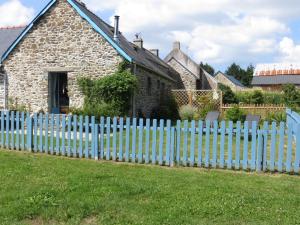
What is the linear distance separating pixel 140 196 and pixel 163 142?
10.4ft

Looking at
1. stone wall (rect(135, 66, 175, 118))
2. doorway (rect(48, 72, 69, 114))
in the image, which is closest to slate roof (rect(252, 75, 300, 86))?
stone wall (rect(135, 66, 175, 118))

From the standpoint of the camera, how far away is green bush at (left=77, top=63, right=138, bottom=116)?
17.4m

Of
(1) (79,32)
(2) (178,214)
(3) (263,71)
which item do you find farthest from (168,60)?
(3) (263,71)

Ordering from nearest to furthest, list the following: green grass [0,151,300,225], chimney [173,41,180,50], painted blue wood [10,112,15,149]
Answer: green grass [0,151,300,225] → painted blue wood [10,112,15,149] → chimney [173,41,180,50]

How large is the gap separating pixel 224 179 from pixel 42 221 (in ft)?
12.2

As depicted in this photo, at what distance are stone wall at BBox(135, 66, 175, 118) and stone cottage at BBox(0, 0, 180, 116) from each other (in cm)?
5

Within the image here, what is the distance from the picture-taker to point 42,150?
1037 centimetres

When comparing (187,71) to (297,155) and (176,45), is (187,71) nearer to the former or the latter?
(176,45)

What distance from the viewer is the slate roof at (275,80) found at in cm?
6341

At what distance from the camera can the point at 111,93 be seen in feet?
58.1

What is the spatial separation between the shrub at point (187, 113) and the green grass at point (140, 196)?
603 inches

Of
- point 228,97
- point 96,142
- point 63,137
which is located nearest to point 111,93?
point 63,137

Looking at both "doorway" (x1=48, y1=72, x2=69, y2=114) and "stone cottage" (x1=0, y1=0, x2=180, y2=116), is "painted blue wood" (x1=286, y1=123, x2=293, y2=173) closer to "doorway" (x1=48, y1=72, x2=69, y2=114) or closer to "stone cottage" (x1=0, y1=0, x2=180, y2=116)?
"stone cottage" (x1=0, y1=0, x2=180, y2=116)

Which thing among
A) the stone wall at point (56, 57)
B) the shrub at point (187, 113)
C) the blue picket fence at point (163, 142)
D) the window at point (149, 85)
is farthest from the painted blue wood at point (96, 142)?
the shrub at point (187, 113)
